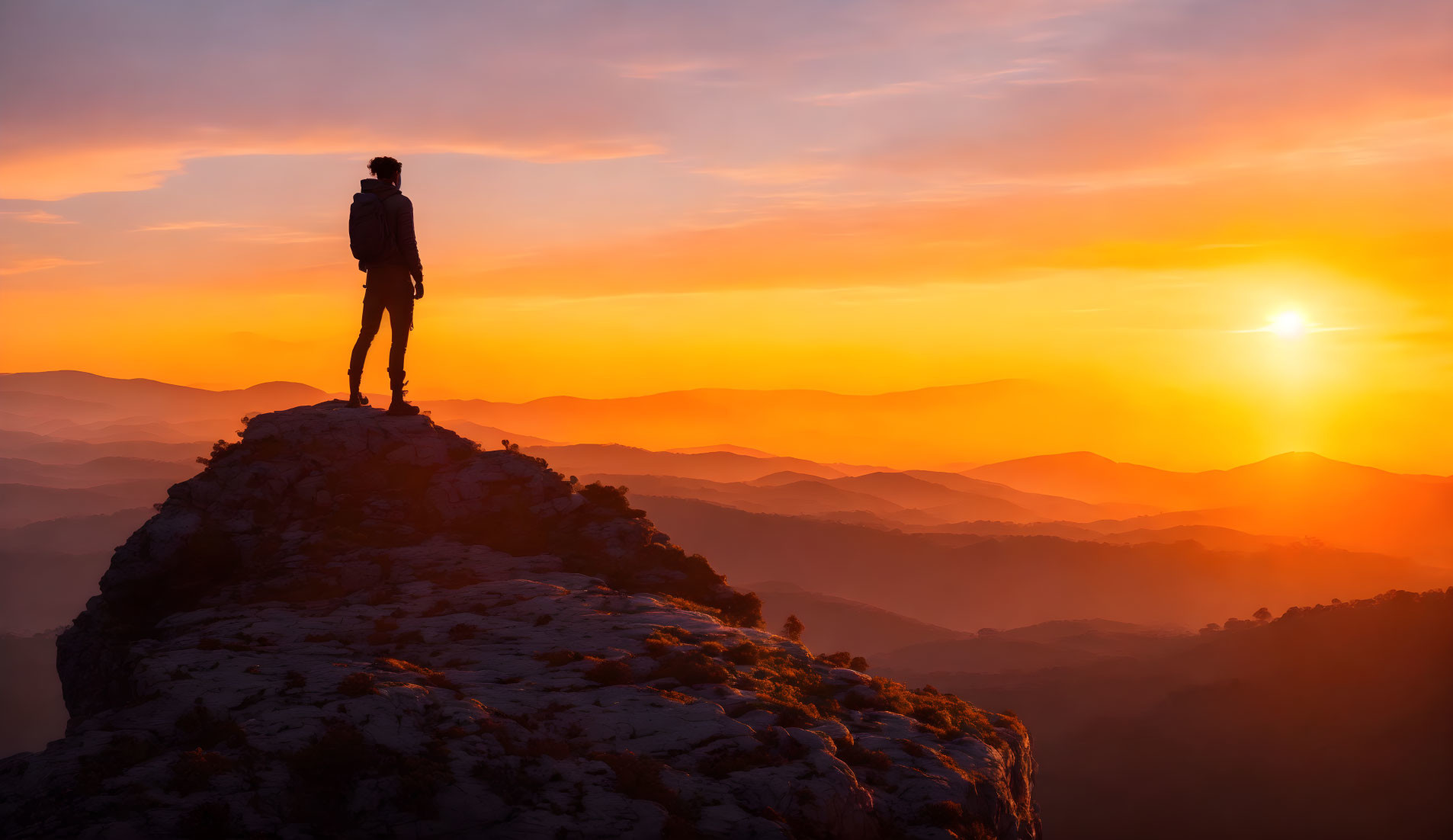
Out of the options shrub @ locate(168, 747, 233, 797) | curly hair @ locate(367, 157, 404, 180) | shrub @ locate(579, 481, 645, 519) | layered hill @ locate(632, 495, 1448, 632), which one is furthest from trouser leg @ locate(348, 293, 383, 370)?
layered hill @ locate(632, 495, 1448, 632)

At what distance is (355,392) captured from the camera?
1997 cm

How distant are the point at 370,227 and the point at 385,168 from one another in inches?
45.7

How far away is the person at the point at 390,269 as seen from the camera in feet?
59.9

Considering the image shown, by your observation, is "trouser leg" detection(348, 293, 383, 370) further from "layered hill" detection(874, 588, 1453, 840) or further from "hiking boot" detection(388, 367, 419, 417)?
"layered hill" detection(874, 588, 1453, 840)

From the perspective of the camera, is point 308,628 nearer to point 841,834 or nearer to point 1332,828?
point 841,834

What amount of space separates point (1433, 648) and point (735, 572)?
89.5 metres

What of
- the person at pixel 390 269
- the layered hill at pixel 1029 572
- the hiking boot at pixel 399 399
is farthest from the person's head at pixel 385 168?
the layered hill at pixel 1029 572

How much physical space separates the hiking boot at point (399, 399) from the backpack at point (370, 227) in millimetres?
2461

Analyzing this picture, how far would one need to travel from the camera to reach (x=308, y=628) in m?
15.2

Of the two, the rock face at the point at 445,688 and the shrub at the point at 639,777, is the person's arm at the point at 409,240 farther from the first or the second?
the shrub at the point at 639,777

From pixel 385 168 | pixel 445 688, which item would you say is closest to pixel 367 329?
pixel 385 168

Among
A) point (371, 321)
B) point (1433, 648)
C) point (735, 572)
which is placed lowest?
point (735, 572)

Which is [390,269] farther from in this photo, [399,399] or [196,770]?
[196,770]

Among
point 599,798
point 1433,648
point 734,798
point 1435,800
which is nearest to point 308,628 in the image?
point 599,798
